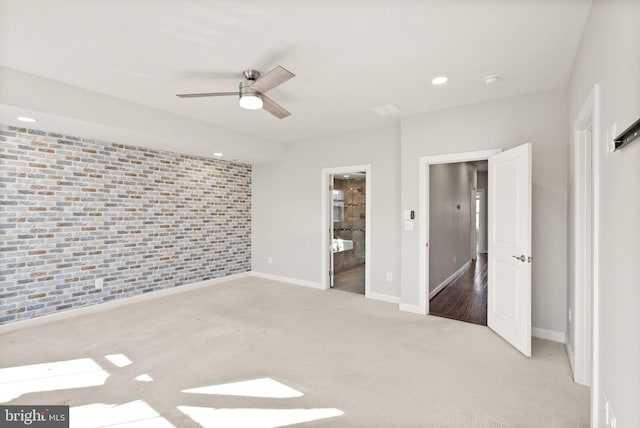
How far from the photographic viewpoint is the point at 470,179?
7840mm

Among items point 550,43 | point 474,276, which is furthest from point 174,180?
point 474,276

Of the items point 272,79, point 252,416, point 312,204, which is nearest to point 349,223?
point 312,204

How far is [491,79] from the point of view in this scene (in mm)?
2939

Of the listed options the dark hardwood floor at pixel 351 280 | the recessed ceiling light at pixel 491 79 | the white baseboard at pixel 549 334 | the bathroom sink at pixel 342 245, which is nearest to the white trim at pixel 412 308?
the dark hardwood floor at pixel 351 280

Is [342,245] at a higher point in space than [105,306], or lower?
higher

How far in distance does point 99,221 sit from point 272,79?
3414 millimetres

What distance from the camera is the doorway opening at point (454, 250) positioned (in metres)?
4.40

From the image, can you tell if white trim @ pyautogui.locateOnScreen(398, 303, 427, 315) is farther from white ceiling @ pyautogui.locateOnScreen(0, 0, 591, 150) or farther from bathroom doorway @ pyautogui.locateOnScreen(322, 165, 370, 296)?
white ceiling @ pyautogui.locateOnScreen(0, 0, 591, 150)

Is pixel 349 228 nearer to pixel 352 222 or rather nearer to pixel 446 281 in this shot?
pixel 352 222

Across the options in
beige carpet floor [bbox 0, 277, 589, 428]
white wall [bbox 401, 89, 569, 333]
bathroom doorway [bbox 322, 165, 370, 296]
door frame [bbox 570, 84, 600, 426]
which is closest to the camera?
beige carpet floor [bbox 0, 277, 589, 428]

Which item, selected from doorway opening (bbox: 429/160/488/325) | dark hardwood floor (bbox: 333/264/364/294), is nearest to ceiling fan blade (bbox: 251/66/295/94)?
doorway opening (bbox: 429/160/488/325)

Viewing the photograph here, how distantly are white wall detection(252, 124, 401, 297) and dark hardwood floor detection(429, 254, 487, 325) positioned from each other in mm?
724

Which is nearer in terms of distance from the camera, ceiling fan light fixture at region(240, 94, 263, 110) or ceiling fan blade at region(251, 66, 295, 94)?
ceiling fan blade at region(251, 66, 295, 94)

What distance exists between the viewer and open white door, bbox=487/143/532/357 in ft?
9.38
